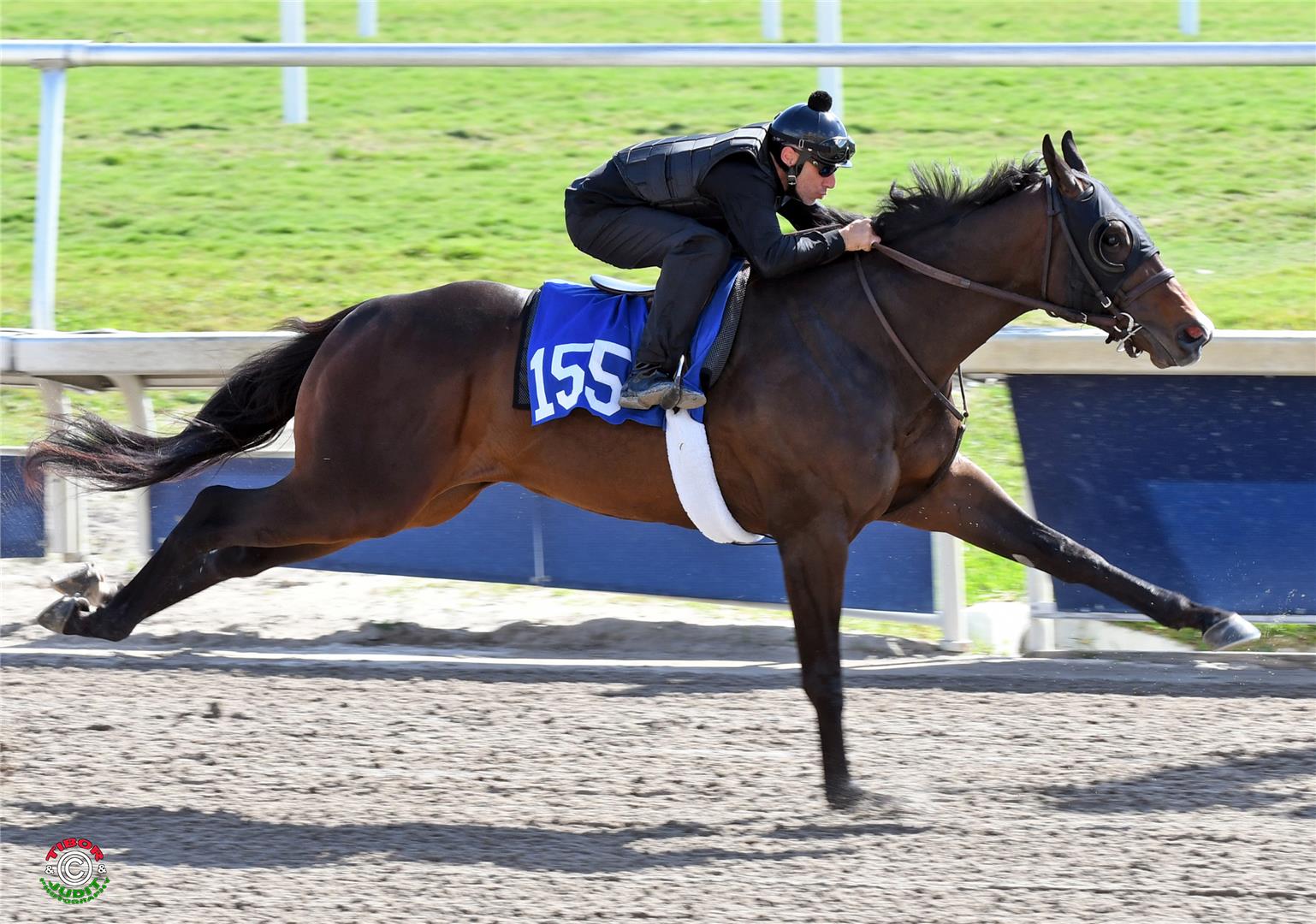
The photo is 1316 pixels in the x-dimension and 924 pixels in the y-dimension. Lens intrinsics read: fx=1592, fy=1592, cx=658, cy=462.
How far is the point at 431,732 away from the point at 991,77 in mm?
8256

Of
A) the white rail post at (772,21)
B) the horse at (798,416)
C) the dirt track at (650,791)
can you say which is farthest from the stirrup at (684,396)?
the white rail post at (772,21)

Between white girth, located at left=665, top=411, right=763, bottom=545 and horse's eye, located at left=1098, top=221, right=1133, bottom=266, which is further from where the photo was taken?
white girth, located at left=665, top=411, right=763, bottom=545

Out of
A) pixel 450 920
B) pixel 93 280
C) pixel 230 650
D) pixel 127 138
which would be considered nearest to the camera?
pixel 450 920

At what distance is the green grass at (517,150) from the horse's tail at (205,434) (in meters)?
2.17

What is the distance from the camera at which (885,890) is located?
12.4 feet

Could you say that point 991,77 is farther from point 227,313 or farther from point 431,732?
point 431,732

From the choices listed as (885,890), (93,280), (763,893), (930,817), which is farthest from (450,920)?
(93,280)

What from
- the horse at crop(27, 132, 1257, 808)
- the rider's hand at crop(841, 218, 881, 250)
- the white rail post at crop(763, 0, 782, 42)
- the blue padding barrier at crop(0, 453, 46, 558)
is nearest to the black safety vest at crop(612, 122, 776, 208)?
the rider's hand at crop(841, 218, 881, 250)

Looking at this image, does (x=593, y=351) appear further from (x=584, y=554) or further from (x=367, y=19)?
(x=367, y=19)

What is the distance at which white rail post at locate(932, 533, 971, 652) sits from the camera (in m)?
5.98

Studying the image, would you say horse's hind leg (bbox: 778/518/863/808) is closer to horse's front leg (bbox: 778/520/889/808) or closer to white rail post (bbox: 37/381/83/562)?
horse's front leg (bbox: 778/520/889/808)

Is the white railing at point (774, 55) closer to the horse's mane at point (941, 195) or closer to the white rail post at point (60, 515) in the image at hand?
the white rail post at point (60, 515)

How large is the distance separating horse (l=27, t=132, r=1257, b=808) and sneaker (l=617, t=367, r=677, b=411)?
0.17 metres

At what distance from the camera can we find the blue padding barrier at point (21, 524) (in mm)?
6488
